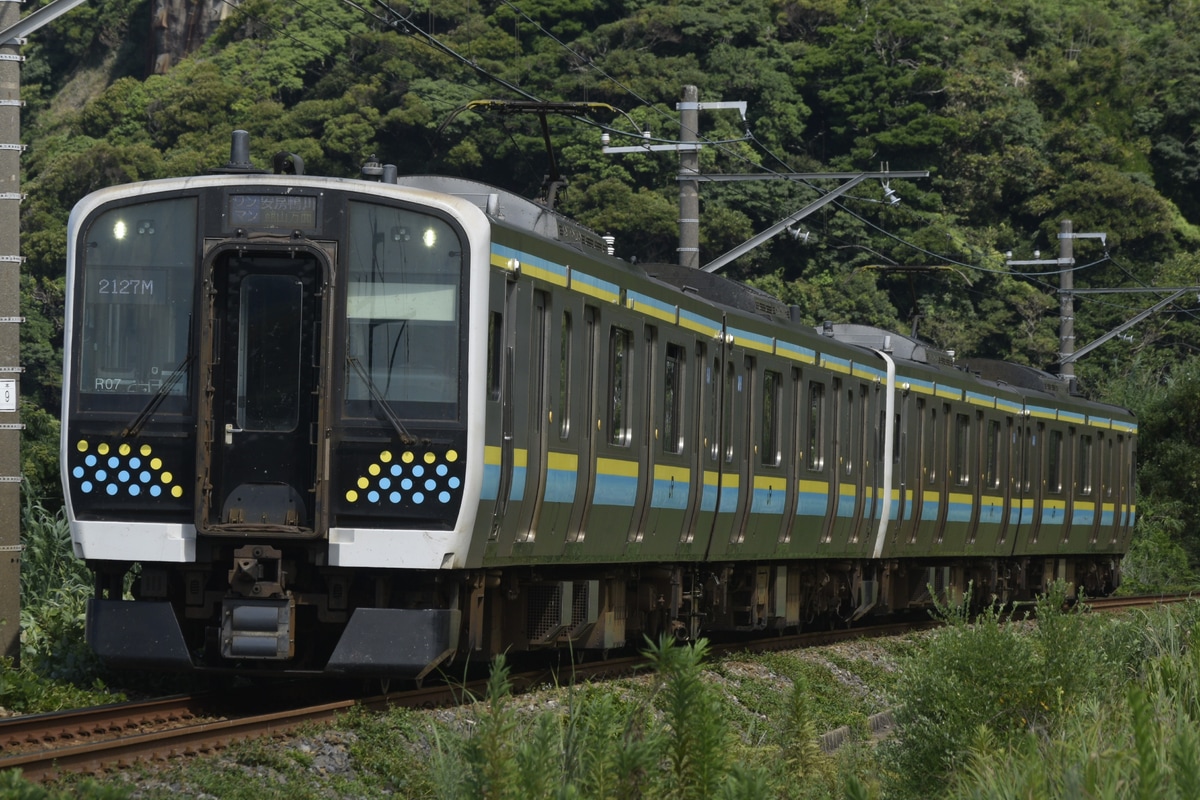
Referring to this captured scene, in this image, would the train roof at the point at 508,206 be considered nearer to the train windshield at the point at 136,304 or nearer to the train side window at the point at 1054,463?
the train windshield at the point at 136,304

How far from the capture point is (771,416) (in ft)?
55.8

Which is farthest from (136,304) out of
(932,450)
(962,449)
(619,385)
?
(962,449)

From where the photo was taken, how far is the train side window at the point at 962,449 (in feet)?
74.9

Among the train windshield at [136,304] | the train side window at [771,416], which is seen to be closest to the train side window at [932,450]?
the train side window at [771,416]

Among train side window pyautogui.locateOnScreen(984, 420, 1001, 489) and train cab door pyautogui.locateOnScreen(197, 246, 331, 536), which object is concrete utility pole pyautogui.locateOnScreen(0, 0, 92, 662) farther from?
train side window pyautogui.locateOnScreen(984, 420, 1001, 489)

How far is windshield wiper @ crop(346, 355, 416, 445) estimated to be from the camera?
34.9ft

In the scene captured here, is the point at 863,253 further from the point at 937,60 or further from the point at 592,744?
the point at 592,744

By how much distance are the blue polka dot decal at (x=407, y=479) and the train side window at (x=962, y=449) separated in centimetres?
1305

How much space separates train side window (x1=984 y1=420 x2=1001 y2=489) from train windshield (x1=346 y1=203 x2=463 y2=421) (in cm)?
1408

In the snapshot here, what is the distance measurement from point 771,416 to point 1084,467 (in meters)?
12.1

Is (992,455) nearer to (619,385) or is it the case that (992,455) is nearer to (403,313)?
(619,385)

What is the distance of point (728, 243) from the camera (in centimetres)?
5756

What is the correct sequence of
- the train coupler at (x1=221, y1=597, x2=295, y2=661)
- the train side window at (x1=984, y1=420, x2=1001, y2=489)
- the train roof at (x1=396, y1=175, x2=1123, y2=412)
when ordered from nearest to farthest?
the train coupler at (x1=221, y1=597, x2=295, y2=661) < the train roof at (x1=396, y1=175, x2=1123, y2=412) < the train side window at (x1=984, y1=420, x2=1001, y2=489)

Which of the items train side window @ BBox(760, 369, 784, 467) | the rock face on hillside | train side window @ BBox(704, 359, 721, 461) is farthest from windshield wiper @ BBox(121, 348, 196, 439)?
the rock face on hillside
